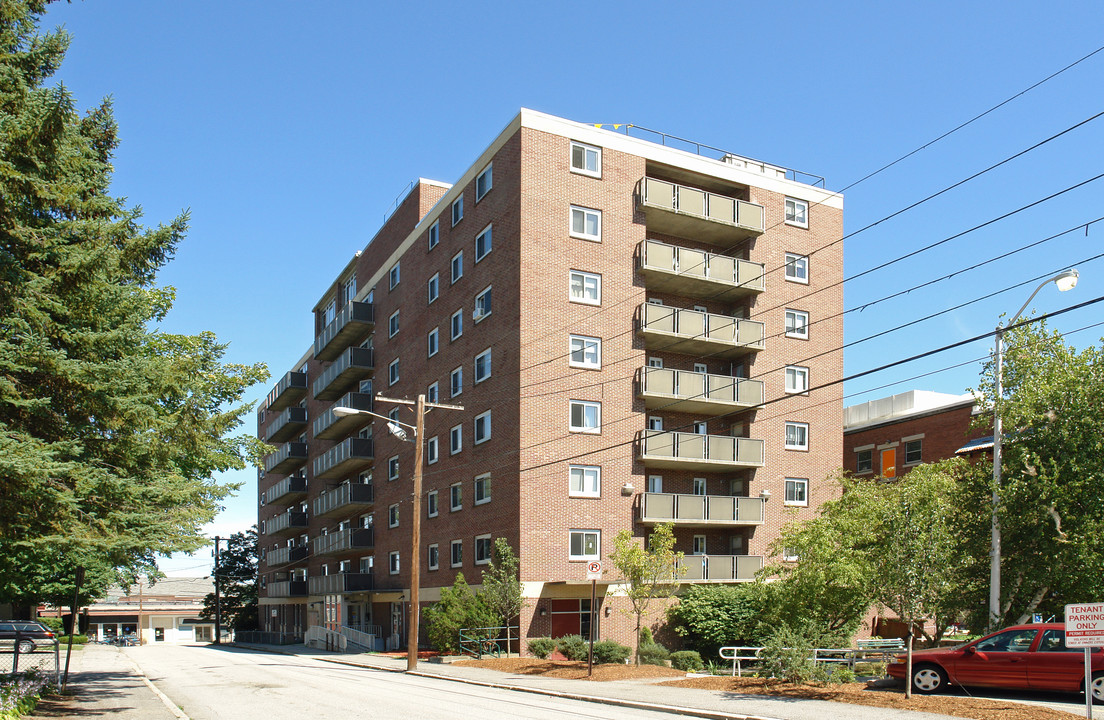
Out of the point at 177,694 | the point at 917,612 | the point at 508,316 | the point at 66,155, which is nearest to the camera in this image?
the point at 66,155

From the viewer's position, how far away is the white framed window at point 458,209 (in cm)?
4325

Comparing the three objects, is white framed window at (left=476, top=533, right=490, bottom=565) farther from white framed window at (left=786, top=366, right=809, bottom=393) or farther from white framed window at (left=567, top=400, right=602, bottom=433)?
white framed window at (left=786, top=366, right=809, bottom=393)

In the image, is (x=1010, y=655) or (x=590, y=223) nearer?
(x=1010, y=655)

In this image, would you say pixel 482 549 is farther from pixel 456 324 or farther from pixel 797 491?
pixel 797 491

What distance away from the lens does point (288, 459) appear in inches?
2751

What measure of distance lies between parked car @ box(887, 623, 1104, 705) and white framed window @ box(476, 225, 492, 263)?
24.4m

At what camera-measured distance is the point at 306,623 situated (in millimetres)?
65625

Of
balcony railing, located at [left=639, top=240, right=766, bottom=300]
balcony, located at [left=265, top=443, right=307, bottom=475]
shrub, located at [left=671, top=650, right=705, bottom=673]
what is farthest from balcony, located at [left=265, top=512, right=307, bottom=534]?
shrub, located at [left=671, top=650, right=705, bottom=673]

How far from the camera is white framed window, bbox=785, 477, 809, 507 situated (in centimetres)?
4144

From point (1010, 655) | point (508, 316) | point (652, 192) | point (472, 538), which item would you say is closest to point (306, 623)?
point (472, 538)

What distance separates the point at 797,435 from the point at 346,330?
27.5 metres

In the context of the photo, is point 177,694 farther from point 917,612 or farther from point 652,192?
point 652,192

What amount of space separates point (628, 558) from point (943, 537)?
33.1 ft

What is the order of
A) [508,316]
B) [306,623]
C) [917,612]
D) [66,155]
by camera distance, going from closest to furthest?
[66,155], [917,612], [508,316], [306,623]
